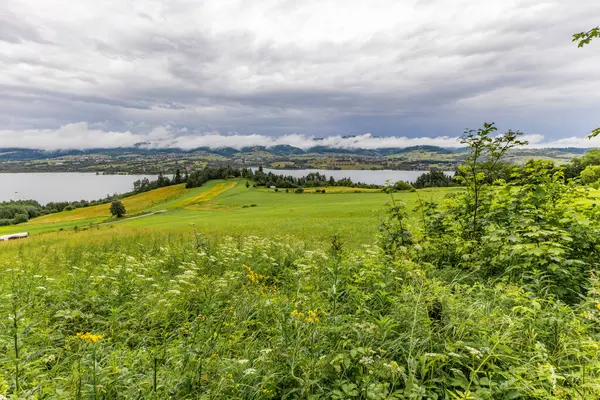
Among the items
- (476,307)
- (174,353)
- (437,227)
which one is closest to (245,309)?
(174,353)

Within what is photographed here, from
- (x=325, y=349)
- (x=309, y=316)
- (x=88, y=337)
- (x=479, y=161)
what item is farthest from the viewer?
(x=479, y=161)

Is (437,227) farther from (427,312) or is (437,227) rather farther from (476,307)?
(427,312)

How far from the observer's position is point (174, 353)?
3625 millimetres

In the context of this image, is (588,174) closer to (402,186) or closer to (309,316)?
(402,186)

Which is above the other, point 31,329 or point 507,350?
point 507,350

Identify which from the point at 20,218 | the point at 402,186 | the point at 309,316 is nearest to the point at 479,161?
the point at 402,186

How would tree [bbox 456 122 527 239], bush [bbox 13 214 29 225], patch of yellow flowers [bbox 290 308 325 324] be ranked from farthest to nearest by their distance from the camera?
bush [bbox 13 214 29 225], tree [bbox 456 122 527 239], patch of yellow flowers [bbox 290 308 325 324]

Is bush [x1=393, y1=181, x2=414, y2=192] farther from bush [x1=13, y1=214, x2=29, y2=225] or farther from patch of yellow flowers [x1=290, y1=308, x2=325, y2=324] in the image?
bush [x1=13, y1=214, x2=29, y2=225]

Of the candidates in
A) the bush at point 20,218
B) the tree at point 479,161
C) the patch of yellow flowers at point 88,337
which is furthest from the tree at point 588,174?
the bush at point 20,218

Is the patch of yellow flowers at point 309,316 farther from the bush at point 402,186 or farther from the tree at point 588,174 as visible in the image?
the tree at point 588,174

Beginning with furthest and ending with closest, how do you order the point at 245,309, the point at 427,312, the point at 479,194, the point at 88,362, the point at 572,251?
the point at 479,194, the point at 572,251, the point at 245,309, the point at 427,312, the point at 88,362

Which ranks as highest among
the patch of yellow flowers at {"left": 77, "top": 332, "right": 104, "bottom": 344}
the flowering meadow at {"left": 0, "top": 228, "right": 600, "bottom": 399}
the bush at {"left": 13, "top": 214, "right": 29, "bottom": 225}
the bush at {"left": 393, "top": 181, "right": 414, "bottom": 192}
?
the bush at {"left": 393, "top": 181, "right": 414, "bottom": 192}

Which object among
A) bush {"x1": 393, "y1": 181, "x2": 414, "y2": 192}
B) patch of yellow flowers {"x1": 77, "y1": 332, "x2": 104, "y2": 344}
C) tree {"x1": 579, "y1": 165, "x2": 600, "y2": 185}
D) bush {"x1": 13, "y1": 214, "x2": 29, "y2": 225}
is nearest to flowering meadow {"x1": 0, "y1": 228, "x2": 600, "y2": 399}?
patch of yellow flowers {"x1": 77, "y1": 332, "x2": 104, "y2": 344}

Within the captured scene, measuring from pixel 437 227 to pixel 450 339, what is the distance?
4.25 meters
